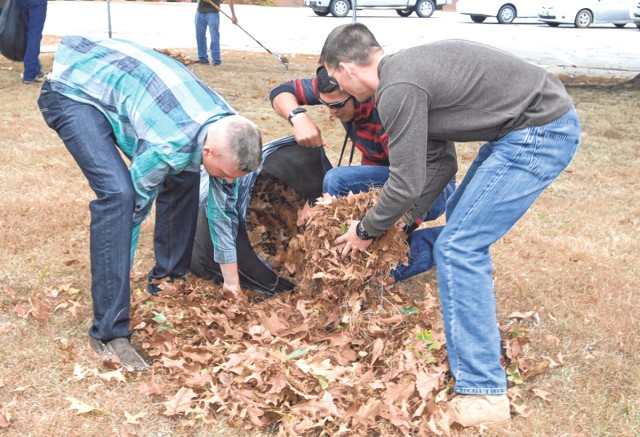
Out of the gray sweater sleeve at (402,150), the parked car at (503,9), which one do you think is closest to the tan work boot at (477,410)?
the gray sweater sleeve at (402,150)

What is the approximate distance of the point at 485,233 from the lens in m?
3.04

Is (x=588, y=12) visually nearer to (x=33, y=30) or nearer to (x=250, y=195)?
(x=33, y=30)

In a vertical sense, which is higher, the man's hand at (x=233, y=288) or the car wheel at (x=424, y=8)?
the man's hand at (x=233, y=288)

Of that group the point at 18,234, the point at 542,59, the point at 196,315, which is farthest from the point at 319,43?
the point at 196,315

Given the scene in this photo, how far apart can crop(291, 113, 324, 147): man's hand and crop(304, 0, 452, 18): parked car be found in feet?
71.6

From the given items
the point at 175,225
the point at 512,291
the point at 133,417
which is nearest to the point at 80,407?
the point at 133,417

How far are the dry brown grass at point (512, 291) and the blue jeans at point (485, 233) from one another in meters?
0.35

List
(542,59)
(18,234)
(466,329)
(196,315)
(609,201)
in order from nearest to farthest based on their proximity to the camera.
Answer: (466,329) → (196,315) → (18,234) → (609,201) → (542,59)

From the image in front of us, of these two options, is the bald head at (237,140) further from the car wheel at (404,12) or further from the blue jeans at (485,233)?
the car wheel at (404,12)

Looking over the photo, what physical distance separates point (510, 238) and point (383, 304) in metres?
1.89

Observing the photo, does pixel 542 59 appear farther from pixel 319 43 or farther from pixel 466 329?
pixel 466 329

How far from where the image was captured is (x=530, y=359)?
359cm

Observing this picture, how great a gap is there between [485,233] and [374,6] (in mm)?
23710

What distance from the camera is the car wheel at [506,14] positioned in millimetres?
24922
